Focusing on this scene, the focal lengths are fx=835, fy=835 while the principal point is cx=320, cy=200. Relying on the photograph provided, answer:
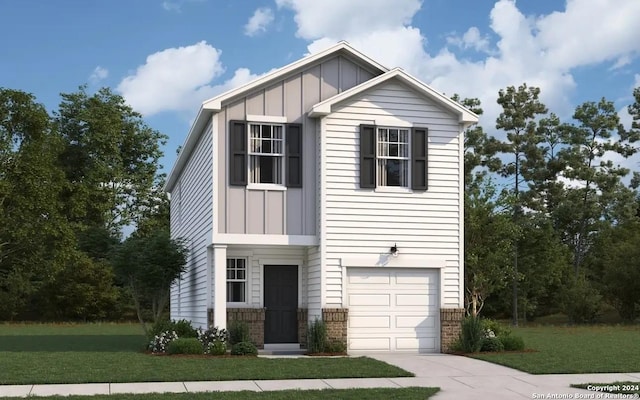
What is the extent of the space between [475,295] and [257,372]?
89.4ft

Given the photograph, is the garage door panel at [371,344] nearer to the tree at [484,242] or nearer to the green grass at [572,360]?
the green grass at [572,360]

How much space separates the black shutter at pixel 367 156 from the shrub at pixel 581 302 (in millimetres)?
29943

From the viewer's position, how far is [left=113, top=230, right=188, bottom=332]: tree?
22609 millimetres

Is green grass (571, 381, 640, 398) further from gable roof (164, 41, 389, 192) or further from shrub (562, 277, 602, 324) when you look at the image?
shrub (562, 277, 602, 324)

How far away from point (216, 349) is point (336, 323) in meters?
3.02

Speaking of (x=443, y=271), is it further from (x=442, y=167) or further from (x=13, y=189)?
(x=13, y=189)

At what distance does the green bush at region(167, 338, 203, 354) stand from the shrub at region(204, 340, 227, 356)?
0.20 metres

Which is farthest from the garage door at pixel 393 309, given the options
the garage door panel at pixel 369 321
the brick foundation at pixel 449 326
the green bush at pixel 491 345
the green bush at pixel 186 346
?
the green bush at pixel 186 346

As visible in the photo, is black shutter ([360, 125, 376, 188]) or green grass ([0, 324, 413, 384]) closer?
green grass ([0, 324, 413, 384])

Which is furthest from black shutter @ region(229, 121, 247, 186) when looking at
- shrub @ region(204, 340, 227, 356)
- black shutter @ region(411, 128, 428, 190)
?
black shutter @ region(411, 128, 428, 190)

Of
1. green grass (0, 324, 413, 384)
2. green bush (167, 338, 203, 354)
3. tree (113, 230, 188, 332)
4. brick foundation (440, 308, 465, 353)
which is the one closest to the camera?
green grass (0, 324, 413, 384)

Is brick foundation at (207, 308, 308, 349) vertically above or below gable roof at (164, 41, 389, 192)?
below

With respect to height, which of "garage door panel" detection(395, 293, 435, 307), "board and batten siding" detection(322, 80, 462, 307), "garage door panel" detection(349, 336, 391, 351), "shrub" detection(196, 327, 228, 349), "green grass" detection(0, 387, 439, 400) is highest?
"board and batten siding" detection(322, 80, 462, 307)

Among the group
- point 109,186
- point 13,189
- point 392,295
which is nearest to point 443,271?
point 392,295
